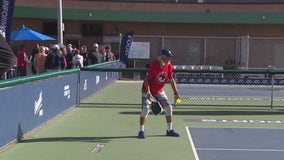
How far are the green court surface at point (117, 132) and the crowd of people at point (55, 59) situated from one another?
1.59m

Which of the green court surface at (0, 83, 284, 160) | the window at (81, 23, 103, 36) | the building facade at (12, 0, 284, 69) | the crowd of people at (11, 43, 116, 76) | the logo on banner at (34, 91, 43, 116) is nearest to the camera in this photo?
the green court surface at (0, 83, 284, 160)

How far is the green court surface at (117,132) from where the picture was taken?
8.67 meters

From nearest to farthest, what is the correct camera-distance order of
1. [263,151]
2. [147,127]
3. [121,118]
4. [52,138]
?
1. [263,151]
2. [52,138]
3. [147,127]
4. [121,118]

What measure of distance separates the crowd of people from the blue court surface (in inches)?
256

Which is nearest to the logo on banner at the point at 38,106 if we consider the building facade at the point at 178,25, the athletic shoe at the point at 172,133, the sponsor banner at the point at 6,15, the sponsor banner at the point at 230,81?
the sponsor banner at the point at 6,15

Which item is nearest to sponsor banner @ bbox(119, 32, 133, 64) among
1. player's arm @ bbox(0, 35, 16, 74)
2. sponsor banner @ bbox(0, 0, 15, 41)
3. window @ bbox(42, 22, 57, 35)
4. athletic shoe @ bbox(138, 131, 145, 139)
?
window @ bbox(42, 22, 57, 35)

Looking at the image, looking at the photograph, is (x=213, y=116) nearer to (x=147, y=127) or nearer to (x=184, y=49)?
(x=147, y=127)

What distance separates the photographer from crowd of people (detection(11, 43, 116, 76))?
55.4ft

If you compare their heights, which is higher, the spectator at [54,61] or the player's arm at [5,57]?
the player's arm at [5,57]

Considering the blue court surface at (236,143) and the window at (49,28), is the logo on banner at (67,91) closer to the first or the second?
the blue court surface at (236,143)

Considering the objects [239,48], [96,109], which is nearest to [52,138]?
[96,109]

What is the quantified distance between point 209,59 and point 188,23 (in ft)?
10.4

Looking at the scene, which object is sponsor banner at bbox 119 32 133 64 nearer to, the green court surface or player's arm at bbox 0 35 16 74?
the green court surface

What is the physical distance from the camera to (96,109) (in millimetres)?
15391
